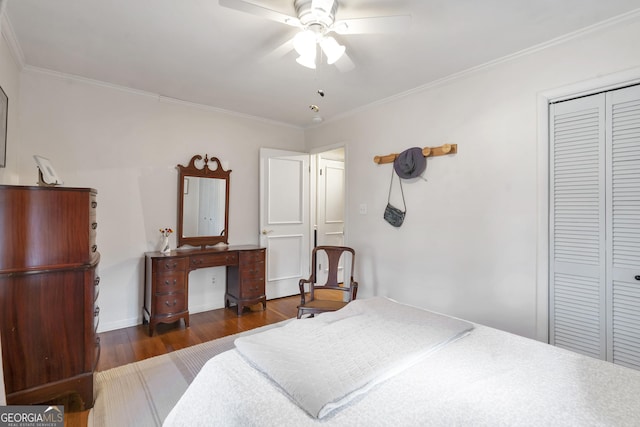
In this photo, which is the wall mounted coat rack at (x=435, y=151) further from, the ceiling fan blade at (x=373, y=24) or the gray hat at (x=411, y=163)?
the ceiling fan blade at (x=373, y=24)

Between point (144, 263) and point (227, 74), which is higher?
point (227, 74)

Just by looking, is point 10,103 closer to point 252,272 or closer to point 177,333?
point 177,333

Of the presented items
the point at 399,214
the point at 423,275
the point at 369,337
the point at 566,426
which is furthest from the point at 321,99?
the point at 566,426

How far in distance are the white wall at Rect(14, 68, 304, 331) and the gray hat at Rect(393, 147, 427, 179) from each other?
6.96ft

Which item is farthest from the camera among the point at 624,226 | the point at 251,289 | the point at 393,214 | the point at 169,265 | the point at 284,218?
the point at 284,218

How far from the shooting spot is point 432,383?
1.09 metres

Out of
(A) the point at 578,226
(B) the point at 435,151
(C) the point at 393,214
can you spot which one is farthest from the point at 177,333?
(A) the point at 578,226

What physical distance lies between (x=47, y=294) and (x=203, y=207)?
6.49ft

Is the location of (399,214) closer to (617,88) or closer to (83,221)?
(617,88)

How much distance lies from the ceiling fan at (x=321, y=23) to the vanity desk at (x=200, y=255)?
2213 mm

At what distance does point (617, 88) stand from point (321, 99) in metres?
2.45

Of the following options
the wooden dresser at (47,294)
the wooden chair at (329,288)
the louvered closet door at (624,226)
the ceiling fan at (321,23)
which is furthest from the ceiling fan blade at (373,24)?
the wooden chair at (329,288)

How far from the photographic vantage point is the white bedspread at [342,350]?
3.29 feet

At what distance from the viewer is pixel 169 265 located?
3.01 metres
